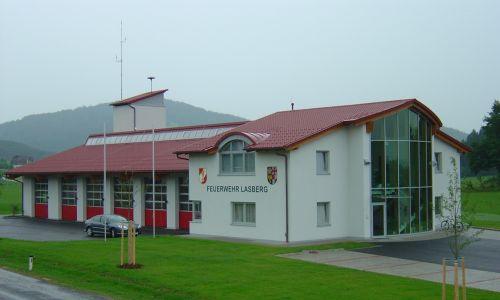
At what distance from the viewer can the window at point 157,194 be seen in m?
42.7

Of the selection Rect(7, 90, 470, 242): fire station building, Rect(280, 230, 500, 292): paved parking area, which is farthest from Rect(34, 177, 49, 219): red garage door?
Rect(280, 230, 500, 292): paved parking area

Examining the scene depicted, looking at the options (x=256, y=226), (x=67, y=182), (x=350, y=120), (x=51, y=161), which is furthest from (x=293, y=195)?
(x=51, y=161)

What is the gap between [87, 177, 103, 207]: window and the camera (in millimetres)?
48125

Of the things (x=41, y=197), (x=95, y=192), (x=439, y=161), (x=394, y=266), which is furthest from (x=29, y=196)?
(x=394, y=266)

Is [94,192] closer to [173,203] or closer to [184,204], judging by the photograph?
[173,203]

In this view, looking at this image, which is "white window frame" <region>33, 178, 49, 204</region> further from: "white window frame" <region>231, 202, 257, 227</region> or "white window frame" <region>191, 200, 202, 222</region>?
"white window frame" <region>231, 202, 257, 227</region>

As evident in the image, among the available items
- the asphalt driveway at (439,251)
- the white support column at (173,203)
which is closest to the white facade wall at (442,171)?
the asphalt driveway at (439,251)

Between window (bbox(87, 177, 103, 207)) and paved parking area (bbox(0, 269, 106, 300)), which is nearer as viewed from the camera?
paved parking area (bbox(0, 269, 106, 300))

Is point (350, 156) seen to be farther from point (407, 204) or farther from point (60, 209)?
point (60, 209)

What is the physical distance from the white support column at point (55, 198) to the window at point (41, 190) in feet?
3.34

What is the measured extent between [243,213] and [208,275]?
13.4m

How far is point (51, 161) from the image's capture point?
179 ft

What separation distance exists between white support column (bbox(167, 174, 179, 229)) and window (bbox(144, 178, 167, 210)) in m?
0.68

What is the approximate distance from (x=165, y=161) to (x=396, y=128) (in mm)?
14755
